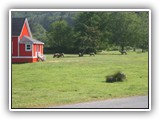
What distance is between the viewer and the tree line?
356 inches

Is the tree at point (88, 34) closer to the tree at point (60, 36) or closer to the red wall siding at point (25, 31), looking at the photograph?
the tree at point (60, 36)

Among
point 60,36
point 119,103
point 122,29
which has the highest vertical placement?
point 122,29

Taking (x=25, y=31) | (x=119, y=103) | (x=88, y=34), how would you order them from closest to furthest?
(x=119, y=103) < (x=25, y=31) < (x=88, y=34)

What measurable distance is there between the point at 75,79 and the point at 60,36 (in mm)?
835

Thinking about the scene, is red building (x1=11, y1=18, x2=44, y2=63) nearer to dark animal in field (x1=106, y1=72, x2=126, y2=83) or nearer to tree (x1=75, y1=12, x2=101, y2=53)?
tree (x1=75, y1=12, x2=101, y2=53)

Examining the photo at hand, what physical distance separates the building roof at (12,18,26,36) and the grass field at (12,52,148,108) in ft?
1.90

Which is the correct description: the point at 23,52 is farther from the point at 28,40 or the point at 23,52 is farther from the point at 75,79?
the point at 75,79

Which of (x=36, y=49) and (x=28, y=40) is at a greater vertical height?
(x=28, y=40)

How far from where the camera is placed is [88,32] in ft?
30.2

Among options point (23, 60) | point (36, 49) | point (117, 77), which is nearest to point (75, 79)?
point (117, 77)

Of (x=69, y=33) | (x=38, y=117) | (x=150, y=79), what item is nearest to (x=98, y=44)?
(x=69, y=33)

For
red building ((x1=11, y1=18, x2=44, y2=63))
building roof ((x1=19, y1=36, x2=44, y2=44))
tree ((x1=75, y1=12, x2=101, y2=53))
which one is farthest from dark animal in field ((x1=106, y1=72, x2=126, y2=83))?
building roof ((x1=19, y1=36, x2=44, y2=44))

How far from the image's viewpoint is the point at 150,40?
29.0ft

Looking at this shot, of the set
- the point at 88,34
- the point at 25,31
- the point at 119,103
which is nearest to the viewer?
the point at 119,103
